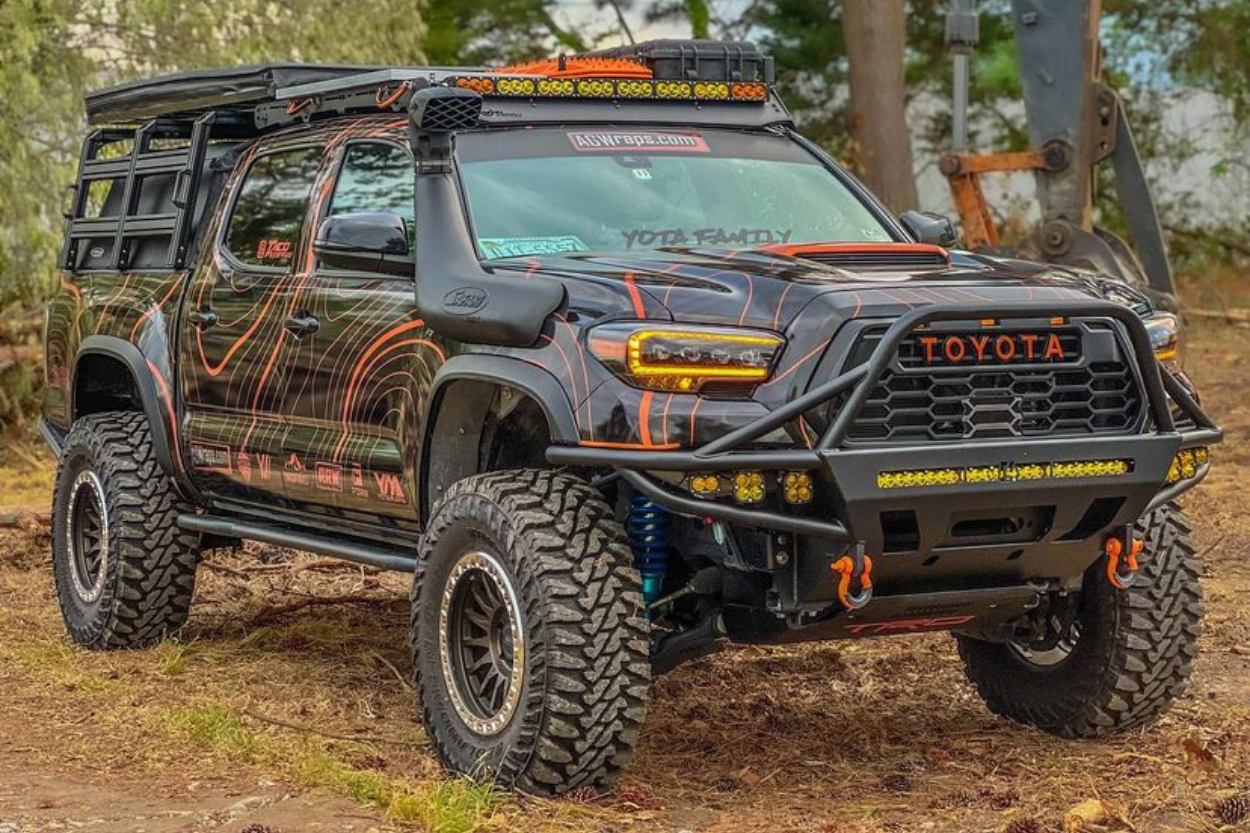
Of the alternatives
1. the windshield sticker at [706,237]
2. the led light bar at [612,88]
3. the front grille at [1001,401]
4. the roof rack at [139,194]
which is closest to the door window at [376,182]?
the led light bar at [612,88]

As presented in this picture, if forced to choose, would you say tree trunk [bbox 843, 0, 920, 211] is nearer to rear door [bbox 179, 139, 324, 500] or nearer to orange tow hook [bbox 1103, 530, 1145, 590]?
rear door [bbox 179, 139, 324, 500]

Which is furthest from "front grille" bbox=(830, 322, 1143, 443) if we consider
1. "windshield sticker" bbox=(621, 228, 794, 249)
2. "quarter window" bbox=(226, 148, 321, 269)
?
"quarter window" bbox=(226, 148, 321, 269)

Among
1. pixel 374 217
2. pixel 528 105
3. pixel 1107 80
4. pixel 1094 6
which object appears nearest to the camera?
pixel 374 217

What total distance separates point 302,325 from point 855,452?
8.19 ft

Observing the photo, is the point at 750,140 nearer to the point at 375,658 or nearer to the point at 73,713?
the point at 375,658

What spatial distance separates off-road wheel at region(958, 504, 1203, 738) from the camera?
658 centimetres

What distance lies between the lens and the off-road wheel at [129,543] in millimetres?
8406

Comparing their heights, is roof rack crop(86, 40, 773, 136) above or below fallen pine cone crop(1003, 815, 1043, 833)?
above

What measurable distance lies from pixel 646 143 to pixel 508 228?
2.32 ft

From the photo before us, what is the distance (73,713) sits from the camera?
7383mm

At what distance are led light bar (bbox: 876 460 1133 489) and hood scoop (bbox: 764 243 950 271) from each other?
798mm

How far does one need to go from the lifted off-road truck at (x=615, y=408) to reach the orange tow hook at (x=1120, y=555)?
1 cm

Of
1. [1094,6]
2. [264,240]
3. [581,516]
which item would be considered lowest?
[581,516]

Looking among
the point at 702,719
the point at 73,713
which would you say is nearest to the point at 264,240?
the point at 73,713
